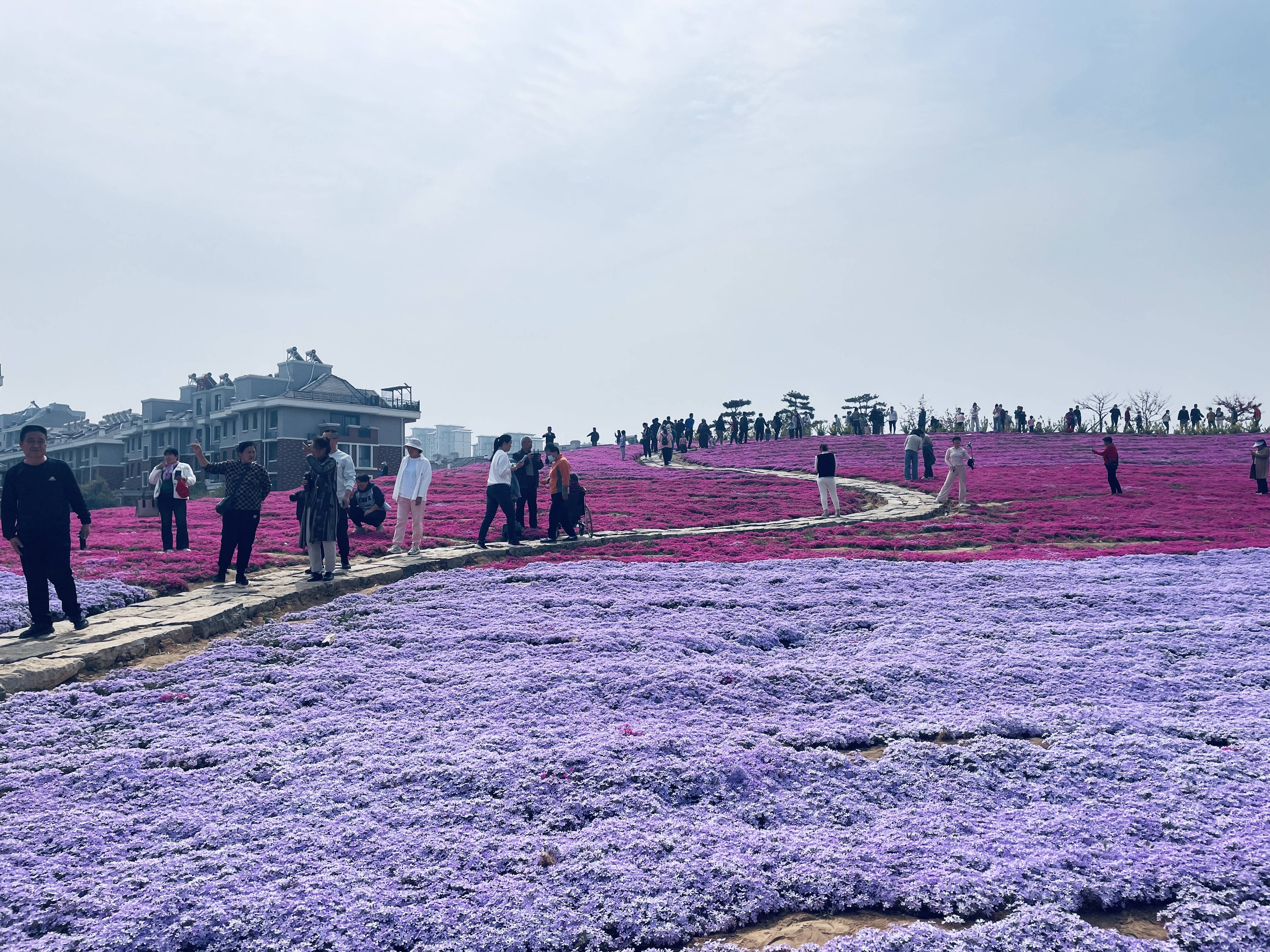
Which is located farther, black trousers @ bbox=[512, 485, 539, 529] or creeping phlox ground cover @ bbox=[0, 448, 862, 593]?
black trousers @ bbox=[512, 485, 539, 529]

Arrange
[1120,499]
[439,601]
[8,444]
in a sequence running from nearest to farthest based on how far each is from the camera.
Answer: [439,601], [1120,499], [8,444]

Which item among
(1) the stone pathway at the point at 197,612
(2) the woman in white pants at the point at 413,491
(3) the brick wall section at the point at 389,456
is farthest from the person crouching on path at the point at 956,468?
(3) the brick wall section at the point at 389,456

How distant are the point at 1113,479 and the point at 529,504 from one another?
2076cm

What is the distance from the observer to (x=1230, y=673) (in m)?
8.03

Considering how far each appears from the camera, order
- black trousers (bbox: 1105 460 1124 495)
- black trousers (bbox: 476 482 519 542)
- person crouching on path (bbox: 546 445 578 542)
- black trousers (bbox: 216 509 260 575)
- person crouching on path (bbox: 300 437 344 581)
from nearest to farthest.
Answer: black trousers (bbox: 216 509 260 575), person crouching on path (bbox: 300 437 344 581), black trousers (bbox: 476 482 519 542), person crouching on path (bbox: 546 445 578 542), black trousers (bbox: 1105 460 1124 495)

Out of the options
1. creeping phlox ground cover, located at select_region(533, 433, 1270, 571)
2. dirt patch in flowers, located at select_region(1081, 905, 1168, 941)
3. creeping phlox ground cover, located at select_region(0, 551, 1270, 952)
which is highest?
creeping phlox ground cover, located at select_region(533, 433, 1270, 571)

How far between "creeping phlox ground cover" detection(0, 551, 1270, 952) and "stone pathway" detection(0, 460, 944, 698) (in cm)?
60

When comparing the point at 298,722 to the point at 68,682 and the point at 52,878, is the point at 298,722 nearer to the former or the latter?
the point at 52,878

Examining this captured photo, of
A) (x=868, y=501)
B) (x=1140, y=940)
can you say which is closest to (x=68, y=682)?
(x=1140, y=940)

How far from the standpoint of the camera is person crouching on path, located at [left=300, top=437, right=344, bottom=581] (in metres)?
12.6

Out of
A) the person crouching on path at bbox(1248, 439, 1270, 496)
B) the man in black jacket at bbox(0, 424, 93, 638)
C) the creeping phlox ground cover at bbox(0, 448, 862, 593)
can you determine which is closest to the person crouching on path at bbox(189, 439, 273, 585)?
the creeping phlox ground cover at bbox(0, 448, 862, 593)

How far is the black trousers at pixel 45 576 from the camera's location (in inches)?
351

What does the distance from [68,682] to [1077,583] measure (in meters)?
13.5

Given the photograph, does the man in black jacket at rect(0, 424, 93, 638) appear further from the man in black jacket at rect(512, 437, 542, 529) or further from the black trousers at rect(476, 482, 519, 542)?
the man in black jacket at rect(512, 437, 542, 529)
